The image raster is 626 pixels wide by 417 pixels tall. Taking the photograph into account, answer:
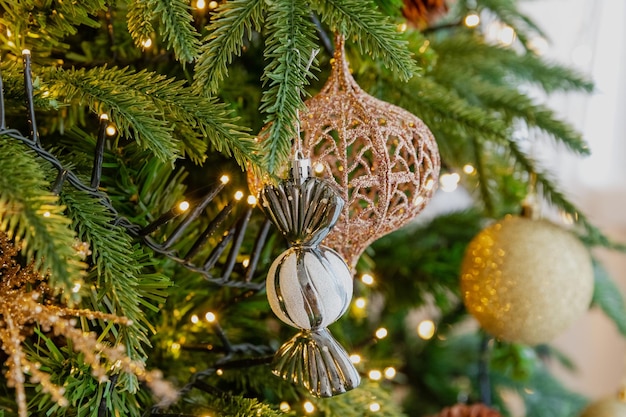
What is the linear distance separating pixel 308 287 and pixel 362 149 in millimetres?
95

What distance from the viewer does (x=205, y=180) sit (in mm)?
500

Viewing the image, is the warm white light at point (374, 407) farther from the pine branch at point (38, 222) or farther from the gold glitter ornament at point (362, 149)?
the pine branch at point (38, 222)

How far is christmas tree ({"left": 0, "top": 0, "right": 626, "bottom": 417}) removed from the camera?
1.13 feet

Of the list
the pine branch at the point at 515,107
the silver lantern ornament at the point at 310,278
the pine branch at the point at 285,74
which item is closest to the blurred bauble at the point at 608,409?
the pine branch at the point at 515,107

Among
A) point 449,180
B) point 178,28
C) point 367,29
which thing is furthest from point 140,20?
point 449,180

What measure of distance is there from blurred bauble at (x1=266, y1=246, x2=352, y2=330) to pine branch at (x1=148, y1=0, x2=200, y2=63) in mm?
134

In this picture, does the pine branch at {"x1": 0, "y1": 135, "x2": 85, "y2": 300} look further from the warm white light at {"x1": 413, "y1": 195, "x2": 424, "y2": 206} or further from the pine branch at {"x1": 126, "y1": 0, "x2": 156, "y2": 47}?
the warm white light at {"x1": 413, "y1": 195, "x2": 424, "y2": 206}

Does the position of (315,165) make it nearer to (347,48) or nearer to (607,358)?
(347,48)

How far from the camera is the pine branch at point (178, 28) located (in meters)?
0.34

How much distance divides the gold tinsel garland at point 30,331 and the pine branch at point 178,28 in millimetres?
153

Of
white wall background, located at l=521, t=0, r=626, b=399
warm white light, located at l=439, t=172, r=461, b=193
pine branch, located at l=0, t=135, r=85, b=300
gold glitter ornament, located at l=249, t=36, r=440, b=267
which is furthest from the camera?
white wall background, located at l=521, t=0, r=626, b=399

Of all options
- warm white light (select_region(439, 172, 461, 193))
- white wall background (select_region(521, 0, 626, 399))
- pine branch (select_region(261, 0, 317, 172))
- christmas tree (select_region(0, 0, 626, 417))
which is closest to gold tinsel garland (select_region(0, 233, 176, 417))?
christmas tree (select_region(0, 0, 626, 417))

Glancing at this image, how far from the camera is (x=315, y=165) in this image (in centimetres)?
40

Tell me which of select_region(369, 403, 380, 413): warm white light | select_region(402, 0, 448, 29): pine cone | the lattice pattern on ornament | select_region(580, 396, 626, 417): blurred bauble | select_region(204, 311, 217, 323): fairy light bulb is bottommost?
select_region(580, 396, 626, 417): blurred bauble
